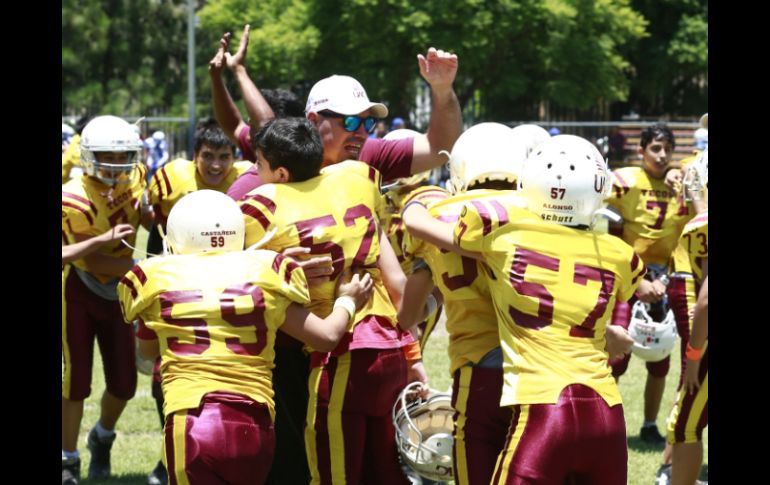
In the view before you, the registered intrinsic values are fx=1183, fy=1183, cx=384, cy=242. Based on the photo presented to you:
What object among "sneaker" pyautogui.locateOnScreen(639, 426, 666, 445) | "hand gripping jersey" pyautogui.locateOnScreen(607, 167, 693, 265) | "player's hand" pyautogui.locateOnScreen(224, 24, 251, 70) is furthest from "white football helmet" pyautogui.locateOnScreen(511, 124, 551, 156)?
"sneaker" pyautogui.locateOnScreen(639, 426, 666, 445)

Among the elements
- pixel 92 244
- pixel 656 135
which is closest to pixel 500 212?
pixel 92 244

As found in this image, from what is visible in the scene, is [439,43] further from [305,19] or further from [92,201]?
[92,201]

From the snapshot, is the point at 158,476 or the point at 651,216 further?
the point at 651,216

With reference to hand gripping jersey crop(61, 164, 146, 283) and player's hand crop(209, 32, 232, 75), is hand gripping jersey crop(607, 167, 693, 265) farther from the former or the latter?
player's hand crop(209, 32, 232, 75)

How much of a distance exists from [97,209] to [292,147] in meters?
2.41

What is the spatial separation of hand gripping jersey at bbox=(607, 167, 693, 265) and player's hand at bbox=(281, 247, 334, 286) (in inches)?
155

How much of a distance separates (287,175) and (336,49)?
31.2 m

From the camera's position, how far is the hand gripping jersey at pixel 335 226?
451 centimetres

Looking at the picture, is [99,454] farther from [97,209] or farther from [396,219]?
[396,219]

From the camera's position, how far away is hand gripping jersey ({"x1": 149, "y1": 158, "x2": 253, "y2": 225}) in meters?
6.56

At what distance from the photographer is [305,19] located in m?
35.5

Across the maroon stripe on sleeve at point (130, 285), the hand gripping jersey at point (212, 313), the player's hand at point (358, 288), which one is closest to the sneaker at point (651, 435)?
the player's hand at point (358, 288)

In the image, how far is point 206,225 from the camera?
417 cm
